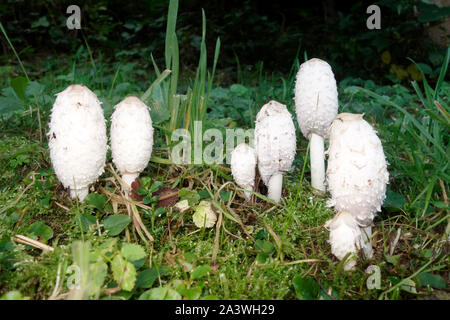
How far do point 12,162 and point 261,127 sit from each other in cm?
153

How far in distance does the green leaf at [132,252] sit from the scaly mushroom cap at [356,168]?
918 mm

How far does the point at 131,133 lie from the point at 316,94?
39.7 inches

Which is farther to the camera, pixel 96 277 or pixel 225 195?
pixel 225 195

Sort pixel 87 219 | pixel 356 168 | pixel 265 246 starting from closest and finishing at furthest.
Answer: pixel 356 168
pixel 265 246
pixel 87 219

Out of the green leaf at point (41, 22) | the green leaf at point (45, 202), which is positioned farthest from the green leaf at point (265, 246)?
the green leaf at point (41, 22)

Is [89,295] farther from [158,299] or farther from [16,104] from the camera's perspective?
[16,104]

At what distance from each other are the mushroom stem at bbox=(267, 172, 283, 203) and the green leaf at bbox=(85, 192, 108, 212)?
927 mm

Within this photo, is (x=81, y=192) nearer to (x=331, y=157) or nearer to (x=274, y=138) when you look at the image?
(x=274, y=138)

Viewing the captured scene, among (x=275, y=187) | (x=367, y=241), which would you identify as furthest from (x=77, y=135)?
(x=367, y=241)

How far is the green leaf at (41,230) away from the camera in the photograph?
1.84 m

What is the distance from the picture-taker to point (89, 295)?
1.45 meters

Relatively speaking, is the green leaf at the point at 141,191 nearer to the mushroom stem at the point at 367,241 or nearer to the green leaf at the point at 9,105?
the mushroom stem at the point at 367,241

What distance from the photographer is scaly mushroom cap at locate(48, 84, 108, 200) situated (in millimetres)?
1853

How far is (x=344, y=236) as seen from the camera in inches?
65.2
